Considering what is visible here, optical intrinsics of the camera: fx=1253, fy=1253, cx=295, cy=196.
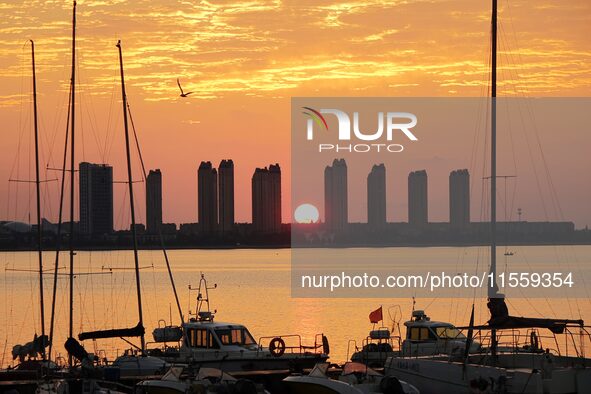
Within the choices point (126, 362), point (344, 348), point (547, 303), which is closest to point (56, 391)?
point (126, 362)

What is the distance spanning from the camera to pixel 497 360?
35.1 m

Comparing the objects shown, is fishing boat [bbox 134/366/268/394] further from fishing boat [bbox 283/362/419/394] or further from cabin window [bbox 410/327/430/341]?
cabin window [bbox 410/327/430/341]

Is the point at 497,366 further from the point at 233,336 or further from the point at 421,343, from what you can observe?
the point at 233,336

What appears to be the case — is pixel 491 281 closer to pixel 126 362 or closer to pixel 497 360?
pixel 497 360

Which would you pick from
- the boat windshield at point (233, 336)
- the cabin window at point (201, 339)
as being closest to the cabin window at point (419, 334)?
the boat windshield at point (233, 336)

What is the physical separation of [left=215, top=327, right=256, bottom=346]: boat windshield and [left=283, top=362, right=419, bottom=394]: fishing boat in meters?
6.82

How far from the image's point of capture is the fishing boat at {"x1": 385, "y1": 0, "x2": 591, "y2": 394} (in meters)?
31.7

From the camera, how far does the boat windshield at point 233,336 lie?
42.1 m

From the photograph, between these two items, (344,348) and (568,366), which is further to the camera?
(344,348)

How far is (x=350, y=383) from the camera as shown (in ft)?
111

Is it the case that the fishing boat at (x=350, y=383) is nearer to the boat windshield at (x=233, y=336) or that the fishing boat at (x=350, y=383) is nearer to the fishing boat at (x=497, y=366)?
the fishing boat at (x=497, y=366)

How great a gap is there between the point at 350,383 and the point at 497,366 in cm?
431

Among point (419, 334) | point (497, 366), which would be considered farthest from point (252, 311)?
point (497, 366)

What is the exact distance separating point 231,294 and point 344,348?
197ft
